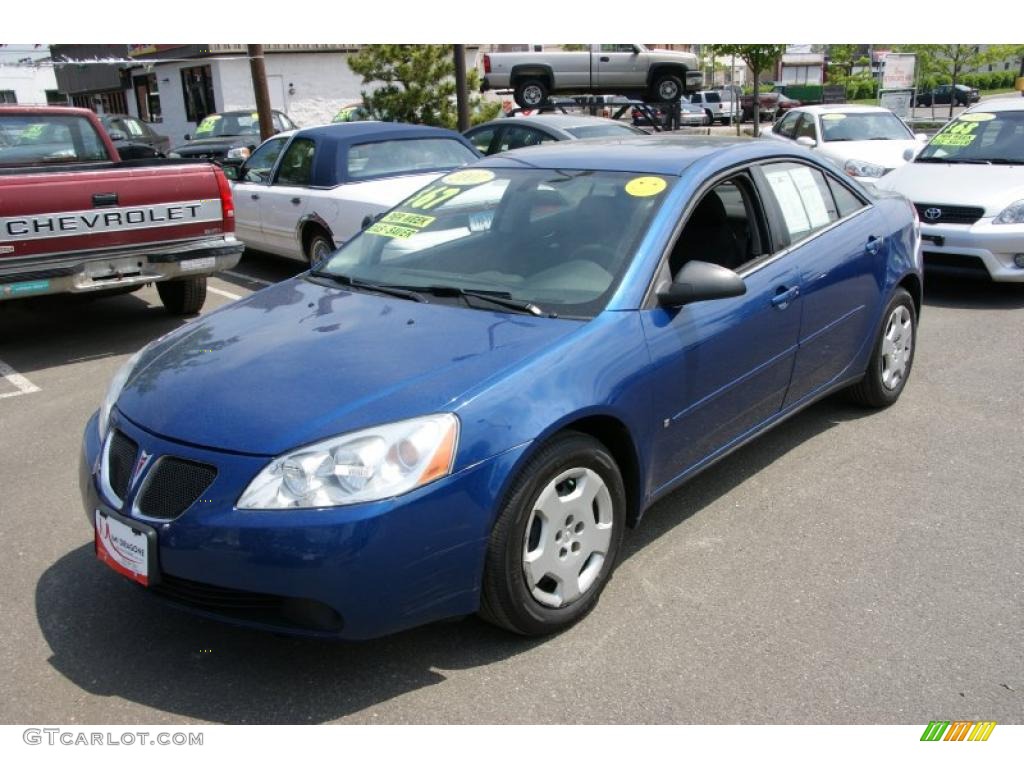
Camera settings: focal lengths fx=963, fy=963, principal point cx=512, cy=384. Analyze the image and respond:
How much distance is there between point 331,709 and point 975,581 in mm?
2408

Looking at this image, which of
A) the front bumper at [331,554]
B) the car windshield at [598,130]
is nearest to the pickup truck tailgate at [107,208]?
the front bumper at [331,554]

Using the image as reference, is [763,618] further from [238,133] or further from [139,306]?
[238,133]

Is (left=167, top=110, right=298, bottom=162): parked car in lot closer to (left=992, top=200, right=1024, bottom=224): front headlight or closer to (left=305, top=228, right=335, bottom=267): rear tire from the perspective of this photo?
(left=305, top=228, right=335, bottom=267): rear tire

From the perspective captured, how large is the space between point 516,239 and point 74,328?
214 inches

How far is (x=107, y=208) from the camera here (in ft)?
22.7

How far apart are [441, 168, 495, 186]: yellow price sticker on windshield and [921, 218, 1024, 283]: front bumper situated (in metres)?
5.18

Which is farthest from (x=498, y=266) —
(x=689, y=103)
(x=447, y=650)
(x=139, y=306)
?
(x=689, y=103)

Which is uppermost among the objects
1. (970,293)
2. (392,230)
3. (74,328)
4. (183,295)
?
(392,230)

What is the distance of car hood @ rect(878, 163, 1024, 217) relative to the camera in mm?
8047

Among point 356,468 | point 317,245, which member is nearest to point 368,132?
point 317,245

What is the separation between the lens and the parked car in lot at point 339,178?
8.38 meters

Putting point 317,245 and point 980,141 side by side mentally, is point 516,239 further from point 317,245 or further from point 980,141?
point 980,141

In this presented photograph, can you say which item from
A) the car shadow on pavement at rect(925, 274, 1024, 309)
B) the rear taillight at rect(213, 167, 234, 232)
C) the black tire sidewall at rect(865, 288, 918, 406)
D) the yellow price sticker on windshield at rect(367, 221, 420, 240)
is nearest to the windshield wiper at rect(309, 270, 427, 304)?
the yellow price sticker on windshield at rect(367, 221, 420, 240)

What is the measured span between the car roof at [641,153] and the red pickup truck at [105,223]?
11.5 feet
